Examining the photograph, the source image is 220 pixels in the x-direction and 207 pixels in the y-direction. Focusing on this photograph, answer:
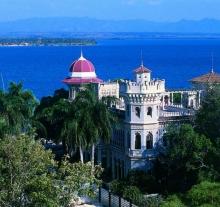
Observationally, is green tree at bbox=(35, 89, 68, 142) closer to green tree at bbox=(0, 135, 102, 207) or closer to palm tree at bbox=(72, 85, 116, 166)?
palm tree at bbox=(72, 85, 116, 166)

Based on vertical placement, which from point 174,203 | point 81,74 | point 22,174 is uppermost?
point 81,74

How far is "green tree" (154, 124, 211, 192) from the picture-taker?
3872 cm

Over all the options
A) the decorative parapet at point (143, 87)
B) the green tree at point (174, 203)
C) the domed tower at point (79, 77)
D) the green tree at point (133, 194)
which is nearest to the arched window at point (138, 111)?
the decorative parapet at point (143, 87)

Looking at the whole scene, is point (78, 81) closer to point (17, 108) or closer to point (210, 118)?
point (17, 108)

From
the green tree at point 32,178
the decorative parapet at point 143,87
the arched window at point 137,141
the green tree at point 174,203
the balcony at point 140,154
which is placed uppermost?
the decorative parapet at point 143,87

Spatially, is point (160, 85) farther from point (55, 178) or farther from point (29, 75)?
point (29, 75)

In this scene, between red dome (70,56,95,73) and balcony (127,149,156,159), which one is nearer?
balcony (127,149,156,159)

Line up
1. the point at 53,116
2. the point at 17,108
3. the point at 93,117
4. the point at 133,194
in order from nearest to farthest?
the point at 133,194, the point at 93,117, the point at 53,116, the point at 17,108

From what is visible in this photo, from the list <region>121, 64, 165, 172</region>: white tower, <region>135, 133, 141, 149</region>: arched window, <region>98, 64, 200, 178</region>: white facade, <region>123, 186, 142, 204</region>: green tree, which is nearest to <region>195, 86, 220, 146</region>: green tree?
<region>98, 64, 200, 178</region>: white facade

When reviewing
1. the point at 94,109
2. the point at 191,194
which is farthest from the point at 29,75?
the point at 191,194

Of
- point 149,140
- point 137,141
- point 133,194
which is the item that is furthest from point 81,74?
point 133,194

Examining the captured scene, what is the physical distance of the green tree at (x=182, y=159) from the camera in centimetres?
3872

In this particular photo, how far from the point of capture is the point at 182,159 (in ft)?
129

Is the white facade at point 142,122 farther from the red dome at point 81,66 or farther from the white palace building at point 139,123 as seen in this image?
the red dome at point 81,66
